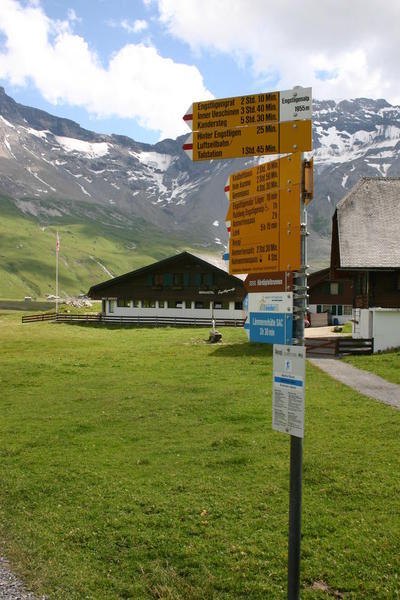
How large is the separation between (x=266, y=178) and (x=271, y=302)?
1763mm

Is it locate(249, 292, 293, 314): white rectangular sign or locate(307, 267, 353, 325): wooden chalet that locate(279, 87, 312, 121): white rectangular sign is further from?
locate(307, 267, 353, 325): wooden chalet

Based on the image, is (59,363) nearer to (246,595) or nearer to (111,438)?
(111,438)

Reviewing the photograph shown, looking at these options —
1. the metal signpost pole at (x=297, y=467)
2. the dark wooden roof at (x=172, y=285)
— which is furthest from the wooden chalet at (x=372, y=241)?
the metal signpost pole at (x=297, y=467)

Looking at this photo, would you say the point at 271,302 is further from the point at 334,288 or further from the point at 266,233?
the point at 334,288

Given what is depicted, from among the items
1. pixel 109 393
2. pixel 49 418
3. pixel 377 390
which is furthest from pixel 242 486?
pixel 377 390

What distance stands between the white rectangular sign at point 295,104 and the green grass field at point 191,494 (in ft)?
23.0

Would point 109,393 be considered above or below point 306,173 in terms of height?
below

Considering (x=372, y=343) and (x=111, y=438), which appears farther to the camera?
(x=372, y=343)

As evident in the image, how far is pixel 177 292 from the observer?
66938 millimetres

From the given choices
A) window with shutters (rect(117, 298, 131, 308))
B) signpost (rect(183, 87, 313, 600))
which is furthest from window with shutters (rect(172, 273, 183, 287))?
signpost (rect(183, 87, 313, 600))

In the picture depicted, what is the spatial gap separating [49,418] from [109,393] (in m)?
4.48

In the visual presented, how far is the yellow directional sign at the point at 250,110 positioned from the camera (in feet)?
21.7

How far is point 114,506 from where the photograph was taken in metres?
10.2

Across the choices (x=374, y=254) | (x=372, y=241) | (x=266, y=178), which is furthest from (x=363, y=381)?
(x=266, y=178)
